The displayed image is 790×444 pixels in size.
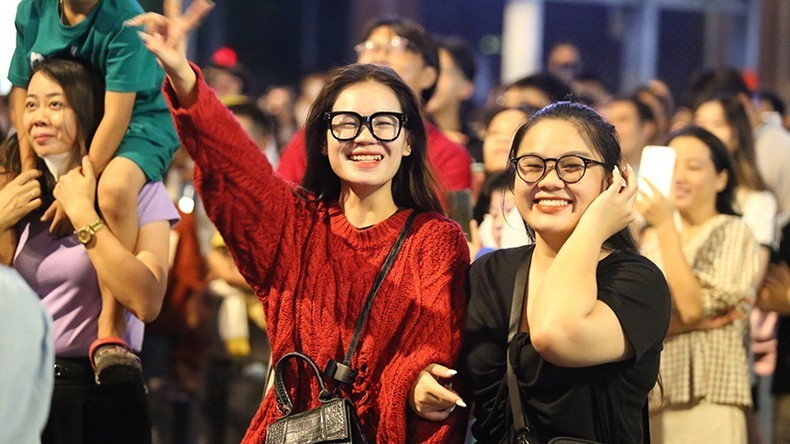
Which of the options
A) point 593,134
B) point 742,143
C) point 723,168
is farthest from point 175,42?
point 742,143

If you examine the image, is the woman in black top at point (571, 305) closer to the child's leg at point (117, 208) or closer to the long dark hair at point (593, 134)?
the long dark hair at point (593, 134)

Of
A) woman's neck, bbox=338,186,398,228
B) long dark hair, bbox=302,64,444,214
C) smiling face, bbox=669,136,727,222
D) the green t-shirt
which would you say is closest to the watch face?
the green t-shirt

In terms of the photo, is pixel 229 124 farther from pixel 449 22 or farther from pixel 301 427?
pixel 449 22

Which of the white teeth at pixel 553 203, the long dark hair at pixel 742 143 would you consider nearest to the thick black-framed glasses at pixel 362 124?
the white teeth at pixel 553 203

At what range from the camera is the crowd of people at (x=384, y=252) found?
3471mm

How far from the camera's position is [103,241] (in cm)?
424

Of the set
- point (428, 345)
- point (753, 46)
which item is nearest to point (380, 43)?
point (428, 345)

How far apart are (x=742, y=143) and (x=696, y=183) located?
3.92 ft

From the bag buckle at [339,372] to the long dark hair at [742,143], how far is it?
10.6 feet

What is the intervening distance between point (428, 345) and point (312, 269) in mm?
410

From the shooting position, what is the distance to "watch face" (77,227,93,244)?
4.23 metres

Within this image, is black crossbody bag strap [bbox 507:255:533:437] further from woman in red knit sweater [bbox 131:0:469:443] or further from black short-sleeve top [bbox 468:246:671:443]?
woman in red knit sweater [bbox 131:0:469:443]

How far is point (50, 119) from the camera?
4336 mm

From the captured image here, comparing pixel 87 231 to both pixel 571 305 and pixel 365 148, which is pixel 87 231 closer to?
pixel 365 148
